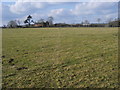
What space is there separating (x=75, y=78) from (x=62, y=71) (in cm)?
69

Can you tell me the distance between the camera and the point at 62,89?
11.0ft

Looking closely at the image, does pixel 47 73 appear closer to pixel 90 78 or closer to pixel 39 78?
pixel 39 78

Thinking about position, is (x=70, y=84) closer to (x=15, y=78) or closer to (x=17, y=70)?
(x=15, y=78)

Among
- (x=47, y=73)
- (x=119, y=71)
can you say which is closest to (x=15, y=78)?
(x=47, y=73)

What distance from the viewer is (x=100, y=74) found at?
423 cm

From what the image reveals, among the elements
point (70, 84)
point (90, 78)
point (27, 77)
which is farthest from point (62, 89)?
point (27, 77)

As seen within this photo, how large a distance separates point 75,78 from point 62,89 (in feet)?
2.43

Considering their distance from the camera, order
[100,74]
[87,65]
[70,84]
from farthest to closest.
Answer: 1. [87,65]
2. [100,74]
3. [70,84]

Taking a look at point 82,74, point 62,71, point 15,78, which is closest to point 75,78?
point 82,74

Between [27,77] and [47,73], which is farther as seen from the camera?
[47,73]

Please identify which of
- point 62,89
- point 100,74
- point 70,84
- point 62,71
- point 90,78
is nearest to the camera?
point 62,89

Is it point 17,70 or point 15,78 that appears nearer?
point 15,78


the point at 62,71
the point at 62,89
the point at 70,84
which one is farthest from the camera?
the point at 62,71

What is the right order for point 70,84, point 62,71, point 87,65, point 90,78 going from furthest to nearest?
point 87,65 → point 62,71 → point 90,78 → point 70,84
